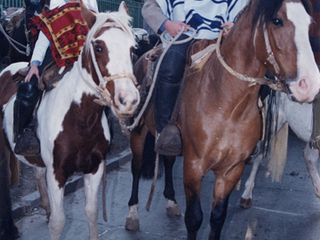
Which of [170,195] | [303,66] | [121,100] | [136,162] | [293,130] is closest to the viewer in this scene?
[303,66]

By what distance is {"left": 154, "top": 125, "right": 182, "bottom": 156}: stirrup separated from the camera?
3213 millimetres

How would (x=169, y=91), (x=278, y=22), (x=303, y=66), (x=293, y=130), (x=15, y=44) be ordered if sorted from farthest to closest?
(x=15, y=44), (x=293, y=130), (x=169, y=91), (x=278, y=22), (x=303, y=66)

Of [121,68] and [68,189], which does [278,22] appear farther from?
[68,189]

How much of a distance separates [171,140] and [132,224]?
1.40 metres

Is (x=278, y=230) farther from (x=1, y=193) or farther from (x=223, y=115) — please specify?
(x=1, y=193)

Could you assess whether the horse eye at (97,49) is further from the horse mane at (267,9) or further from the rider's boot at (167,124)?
the horse mane at (267,9)

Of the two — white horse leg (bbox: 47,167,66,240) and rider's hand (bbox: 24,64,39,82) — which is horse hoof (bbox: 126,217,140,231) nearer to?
white horse leg (bbox: 47,167,66,240)

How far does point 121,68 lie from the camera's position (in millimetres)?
2609

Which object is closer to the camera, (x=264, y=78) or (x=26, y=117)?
(x=264, y=78)

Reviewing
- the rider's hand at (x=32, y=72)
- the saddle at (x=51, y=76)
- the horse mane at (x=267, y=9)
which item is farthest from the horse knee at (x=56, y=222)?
the horse mane at (x=267, y=9)

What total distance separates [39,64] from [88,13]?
861 mm

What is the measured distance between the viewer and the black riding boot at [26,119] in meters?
3.26

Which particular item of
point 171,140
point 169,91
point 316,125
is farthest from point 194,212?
point 316,125

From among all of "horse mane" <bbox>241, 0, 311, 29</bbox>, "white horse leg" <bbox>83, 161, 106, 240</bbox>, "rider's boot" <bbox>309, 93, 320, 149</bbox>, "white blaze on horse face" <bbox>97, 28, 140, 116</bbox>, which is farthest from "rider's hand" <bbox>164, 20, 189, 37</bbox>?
"rider's boot" <bbox>309, 93, 320, 149</bbox>
